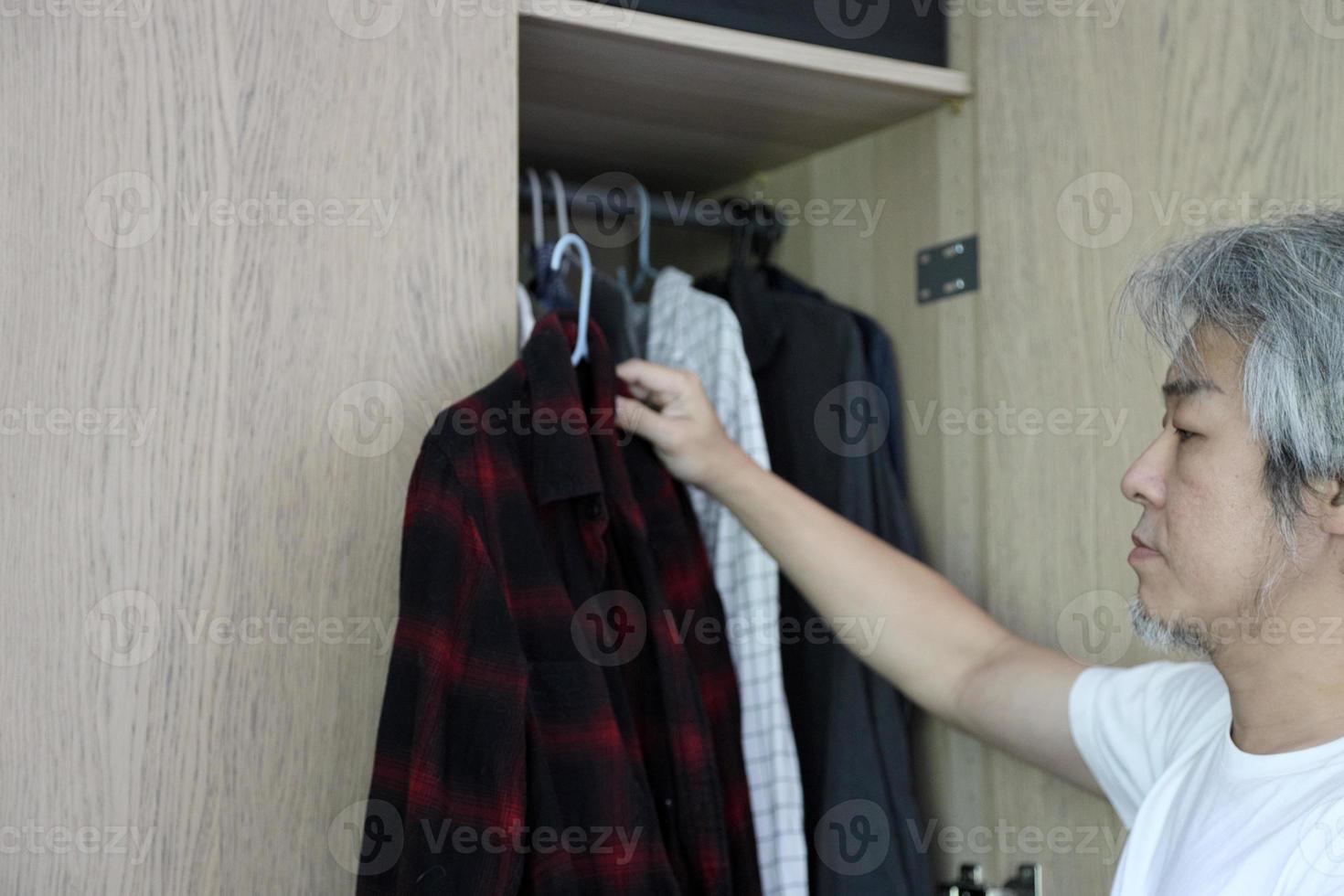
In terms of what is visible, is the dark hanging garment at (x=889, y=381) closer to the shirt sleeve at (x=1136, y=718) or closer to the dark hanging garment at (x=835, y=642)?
the dark hanging garment at (x=835, y=642)

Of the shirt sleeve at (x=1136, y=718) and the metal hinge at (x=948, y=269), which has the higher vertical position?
the metal hinge at (x=948, y=269)

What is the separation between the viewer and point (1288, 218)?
0.97 metres

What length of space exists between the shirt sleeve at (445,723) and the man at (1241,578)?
506 mm

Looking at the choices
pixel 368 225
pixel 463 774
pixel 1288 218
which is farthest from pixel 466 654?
pixel 1288 218

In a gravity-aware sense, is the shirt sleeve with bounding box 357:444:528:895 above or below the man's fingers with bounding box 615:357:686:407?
below

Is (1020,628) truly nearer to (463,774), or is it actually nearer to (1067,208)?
(1067,208)

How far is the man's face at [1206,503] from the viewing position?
3.07ft

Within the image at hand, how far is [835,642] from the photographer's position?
1.40 metres

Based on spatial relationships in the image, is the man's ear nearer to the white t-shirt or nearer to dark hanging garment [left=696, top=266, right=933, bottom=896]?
the white t-shirt

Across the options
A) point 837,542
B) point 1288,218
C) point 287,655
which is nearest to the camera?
point 1288,218

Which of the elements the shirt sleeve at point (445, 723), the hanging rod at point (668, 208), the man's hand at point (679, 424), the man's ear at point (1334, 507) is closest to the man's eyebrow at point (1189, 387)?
the man's ear at point (1334, 507)

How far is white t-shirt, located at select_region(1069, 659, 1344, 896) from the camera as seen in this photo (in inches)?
34.5

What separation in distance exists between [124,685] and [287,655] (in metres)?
0.13

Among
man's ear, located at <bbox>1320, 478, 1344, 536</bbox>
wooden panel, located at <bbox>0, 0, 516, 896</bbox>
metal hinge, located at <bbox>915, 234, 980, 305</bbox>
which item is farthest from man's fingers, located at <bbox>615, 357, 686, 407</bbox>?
man's ear, located at <bbox>1320, 478, 1344, 536</bbox>
